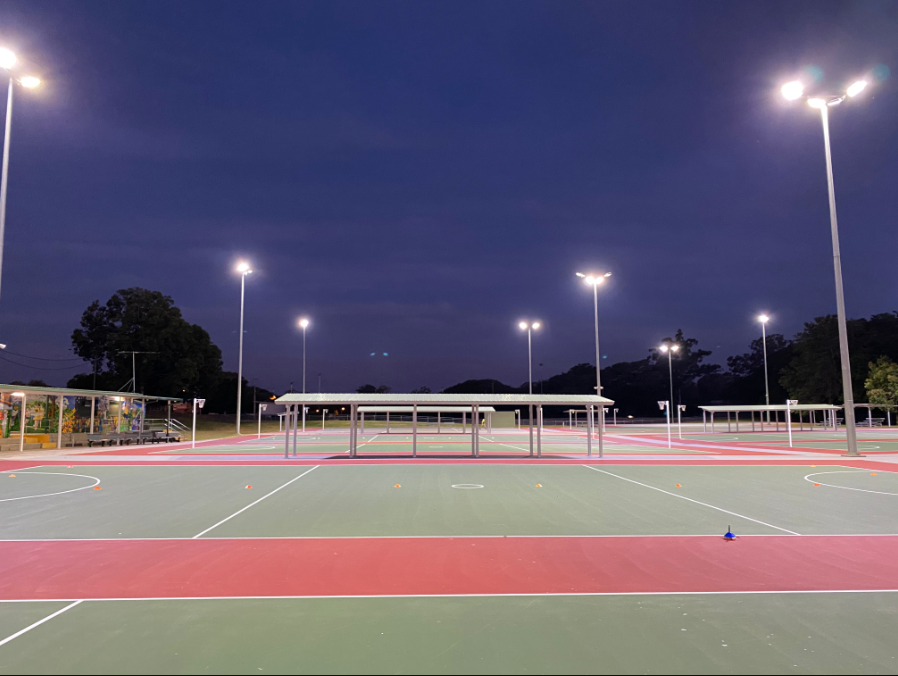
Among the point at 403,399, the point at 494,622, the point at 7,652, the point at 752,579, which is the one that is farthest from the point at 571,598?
the point at 403,399

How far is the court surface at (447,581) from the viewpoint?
522 cm

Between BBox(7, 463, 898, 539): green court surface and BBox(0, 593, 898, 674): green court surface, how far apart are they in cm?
389

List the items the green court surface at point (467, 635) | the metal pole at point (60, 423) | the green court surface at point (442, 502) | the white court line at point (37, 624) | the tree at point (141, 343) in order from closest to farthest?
the green court surface at point (467, 635) < the white court line at point (37, 624) < the green court surface at point (442, 502) < the metal pole at point (60, 423) < the tree at point (141, 343)

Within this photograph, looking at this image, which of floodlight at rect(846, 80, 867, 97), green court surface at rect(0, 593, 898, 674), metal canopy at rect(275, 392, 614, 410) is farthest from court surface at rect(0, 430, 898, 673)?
floodlight at rect(846, 80, 867, 97)

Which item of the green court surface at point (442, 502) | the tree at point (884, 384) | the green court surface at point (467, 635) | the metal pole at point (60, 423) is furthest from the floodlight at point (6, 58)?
the tree at point (884, 384)

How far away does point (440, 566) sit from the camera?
830cm

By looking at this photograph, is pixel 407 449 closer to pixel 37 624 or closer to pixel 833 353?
pixel 37 624

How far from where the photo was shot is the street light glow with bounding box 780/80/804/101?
24672 mm

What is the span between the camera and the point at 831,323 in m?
93.8

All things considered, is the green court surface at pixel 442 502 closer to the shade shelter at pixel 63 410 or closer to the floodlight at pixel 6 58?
the floodlight at pixel 6 58

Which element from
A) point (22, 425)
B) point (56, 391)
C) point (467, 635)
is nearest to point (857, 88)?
point (467, 635)

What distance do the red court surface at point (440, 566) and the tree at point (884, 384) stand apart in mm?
78425

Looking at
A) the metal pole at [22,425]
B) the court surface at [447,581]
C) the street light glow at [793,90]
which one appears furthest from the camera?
the metal pole at [22,425]

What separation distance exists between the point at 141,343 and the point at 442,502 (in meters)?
66.6
